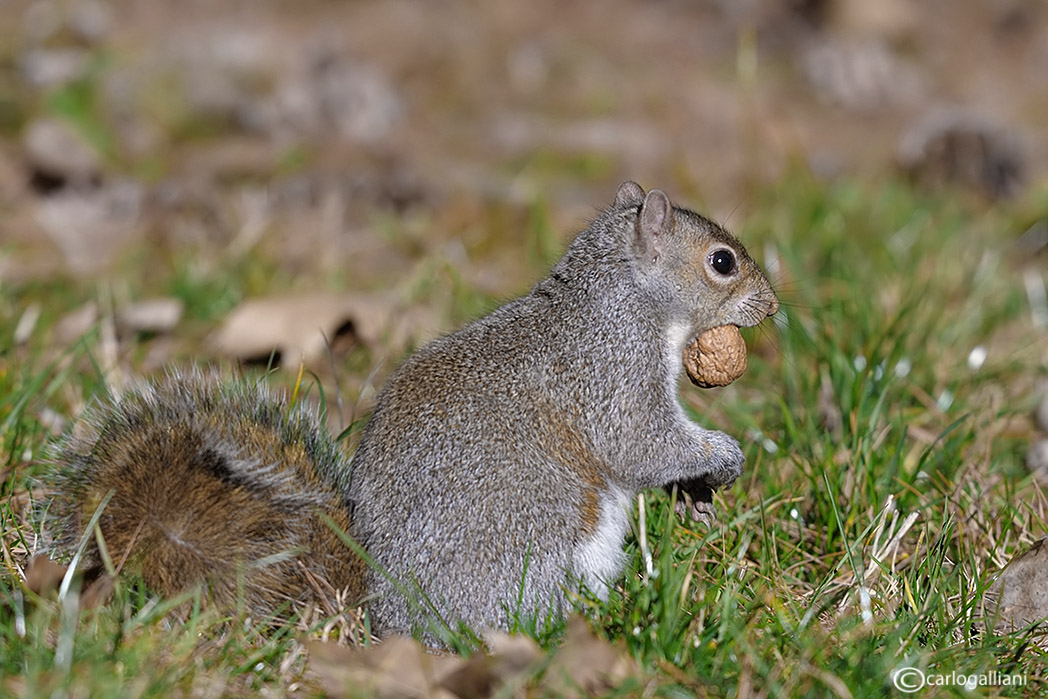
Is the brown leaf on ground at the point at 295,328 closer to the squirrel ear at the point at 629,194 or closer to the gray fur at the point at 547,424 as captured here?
the gray fur at the point at 547,424

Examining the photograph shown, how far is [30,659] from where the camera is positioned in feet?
7.71

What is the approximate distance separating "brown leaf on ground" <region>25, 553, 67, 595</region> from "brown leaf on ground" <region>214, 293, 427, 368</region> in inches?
63.7

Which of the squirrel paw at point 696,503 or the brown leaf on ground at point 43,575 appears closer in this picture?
the brown leaf on ground at point 43,575

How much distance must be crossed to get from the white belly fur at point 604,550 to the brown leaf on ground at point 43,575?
48.8 inches

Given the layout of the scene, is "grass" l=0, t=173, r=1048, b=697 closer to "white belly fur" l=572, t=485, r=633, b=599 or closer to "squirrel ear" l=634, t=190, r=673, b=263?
"white belly fur" l=572, t=485, r=633, b=599

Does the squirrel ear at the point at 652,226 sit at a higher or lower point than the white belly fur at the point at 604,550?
higher

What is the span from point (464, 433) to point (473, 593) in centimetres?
41

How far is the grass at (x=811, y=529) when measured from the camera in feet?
8.07

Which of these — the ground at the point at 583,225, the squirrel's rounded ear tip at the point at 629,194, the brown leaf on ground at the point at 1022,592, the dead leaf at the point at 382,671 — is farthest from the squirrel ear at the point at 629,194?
the dead leaf at the point at 382,671

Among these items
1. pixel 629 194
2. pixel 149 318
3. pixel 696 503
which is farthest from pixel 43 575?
pixel 149 318

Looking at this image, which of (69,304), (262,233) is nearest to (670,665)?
(69,304)

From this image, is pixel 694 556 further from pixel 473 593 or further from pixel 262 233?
pixel 262 233

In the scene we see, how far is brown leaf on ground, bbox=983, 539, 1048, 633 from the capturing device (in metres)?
2.83

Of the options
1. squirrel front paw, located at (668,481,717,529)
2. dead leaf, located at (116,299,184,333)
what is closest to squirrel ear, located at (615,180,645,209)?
squirrel front paw, located at (668,481,717,529)
